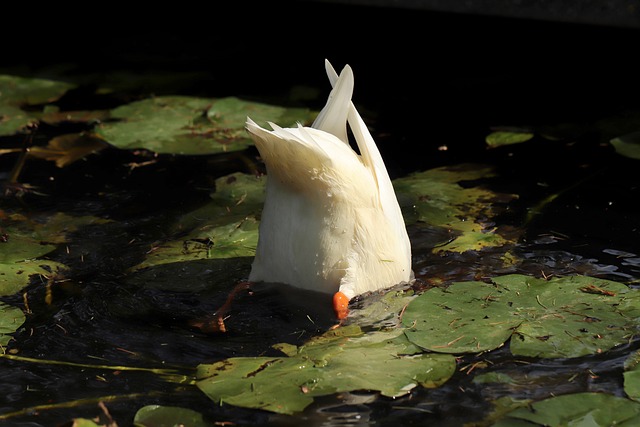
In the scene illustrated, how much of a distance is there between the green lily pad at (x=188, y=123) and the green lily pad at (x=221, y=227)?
0.46 meters

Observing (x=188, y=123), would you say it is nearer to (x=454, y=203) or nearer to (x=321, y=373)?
(x=454, y=203)

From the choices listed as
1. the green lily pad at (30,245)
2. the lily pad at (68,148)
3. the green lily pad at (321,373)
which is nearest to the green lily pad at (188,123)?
the lily pad at (68,148)

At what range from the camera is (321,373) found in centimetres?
252

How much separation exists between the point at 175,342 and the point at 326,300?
1.58 ft

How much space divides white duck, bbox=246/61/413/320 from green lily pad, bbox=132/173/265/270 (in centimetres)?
43

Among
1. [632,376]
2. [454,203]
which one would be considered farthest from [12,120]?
[632,376]

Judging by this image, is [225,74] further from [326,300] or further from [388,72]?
[326,300]

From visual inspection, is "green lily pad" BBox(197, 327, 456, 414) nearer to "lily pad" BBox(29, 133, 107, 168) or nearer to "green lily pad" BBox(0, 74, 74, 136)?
"lily pad" BBox(29, 133, 107, 168)

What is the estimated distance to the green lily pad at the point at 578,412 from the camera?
7.46 feet

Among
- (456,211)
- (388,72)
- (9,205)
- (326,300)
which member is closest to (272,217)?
(326,300)

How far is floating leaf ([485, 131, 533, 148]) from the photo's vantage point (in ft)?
14.6

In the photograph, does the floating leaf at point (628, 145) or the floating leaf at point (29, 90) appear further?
the floating leaf at point (29, 90)

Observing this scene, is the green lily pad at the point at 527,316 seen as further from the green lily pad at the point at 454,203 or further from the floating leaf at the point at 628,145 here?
the floating leaf at the point at 628,145

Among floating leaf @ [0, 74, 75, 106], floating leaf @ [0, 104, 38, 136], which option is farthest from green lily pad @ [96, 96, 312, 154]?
floating leaf @ [0, 74, 75, 106]
